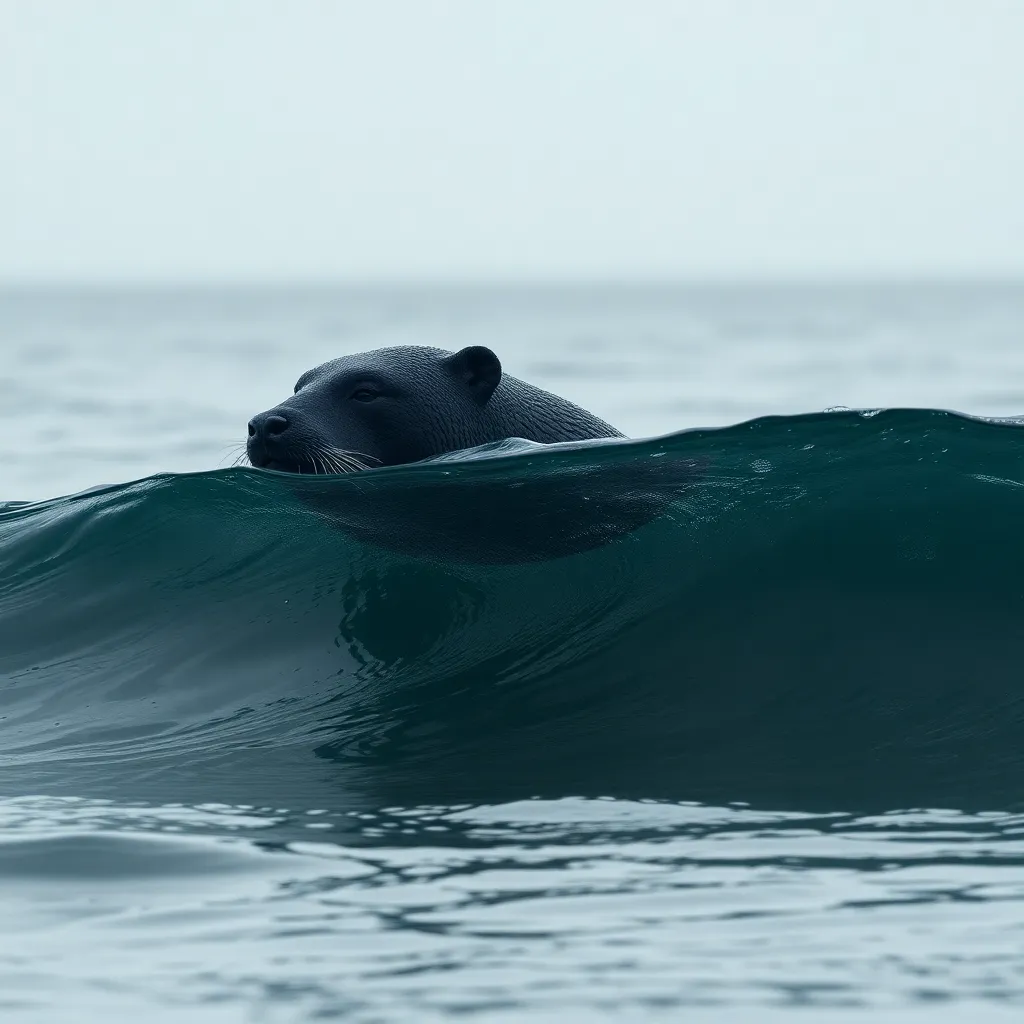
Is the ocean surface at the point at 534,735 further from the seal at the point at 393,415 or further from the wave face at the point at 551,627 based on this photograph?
the seal at the point at 393,415

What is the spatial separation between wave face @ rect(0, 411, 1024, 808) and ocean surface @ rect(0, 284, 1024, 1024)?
2cm

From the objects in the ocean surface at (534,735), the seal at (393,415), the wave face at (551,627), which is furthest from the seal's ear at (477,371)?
the ocean surface at (534,735)

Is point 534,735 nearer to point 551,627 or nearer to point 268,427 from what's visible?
point 551,627

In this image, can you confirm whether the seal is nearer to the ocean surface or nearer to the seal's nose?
the seal's nose

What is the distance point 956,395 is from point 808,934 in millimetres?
21780

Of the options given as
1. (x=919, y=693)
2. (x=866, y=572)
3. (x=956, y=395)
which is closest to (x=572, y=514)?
(x=866, y=572)

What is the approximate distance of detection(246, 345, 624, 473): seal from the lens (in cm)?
776

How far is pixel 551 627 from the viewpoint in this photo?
7.22m

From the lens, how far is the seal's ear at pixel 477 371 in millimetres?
8273

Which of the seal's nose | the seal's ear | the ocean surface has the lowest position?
the ocean surface

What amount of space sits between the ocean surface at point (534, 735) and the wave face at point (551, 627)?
0.02 meters

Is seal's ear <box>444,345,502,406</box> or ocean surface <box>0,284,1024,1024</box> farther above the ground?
seal's ear <box>444,345,502,406</box>

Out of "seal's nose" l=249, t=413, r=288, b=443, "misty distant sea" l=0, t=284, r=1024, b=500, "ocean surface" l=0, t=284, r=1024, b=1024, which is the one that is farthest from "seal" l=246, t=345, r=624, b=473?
"misty distant sea" l=0, t=284, r=1024, b=500

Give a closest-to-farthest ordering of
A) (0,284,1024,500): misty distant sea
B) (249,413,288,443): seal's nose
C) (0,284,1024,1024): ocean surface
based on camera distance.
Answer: (0,284,1024,1024): ocean surface < (249,413,288,443): seal's nose < (0,284,1024,500): misty distant sea
